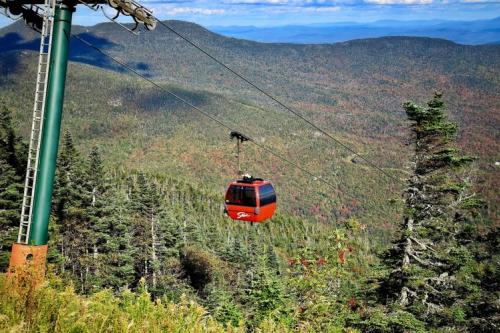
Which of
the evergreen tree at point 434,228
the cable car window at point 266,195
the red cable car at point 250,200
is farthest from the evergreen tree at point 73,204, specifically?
the evergreen tree at point 434,228

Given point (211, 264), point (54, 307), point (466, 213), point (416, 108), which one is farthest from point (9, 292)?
point (211, 264)

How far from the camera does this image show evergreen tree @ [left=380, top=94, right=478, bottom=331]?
22.0 metres

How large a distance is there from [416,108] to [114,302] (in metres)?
18.3

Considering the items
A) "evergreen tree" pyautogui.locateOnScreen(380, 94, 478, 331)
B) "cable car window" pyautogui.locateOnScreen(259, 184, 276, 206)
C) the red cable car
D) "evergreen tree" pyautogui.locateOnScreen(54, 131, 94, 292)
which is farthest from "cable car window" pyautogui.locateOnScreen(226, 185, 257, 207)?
"evergreen tree" pyautogui.locateOnScreen(54, 131, 94, 292)

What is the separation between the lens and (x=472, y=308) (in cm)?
2370

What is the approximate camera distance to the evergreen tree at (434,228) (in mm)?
21953

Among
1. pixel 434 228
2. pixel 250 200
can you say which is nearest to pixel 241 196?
pixel 250 200

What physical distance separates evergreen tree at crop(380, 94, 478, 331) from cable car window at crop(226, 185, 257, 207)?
23.5 ft

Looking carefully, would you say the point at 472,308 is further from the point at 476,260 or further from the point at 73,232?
the point at 73,232

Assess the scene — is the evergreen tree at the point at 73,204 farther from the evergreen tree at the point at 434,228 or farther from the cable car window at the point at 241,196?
the evergreen tree at the point at 434,228

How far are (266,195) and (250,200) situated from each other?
1.01 metres

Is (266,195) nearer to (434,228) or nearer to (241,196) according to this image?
(241,196)

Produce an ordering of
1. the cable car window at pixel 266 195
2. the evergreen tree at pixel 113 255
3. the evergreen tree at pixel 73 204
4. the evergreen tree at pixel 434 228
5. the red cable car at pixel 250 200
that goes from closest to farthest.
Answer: the evergreen tree at pixel 434 228
the red cable car at pixel 250 200
the cable car window at pixel 266 195
the evergreen tree at pixel 73 204
the evergreen tree at pixel 113 255

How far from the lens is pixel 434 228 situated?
73.9ft
